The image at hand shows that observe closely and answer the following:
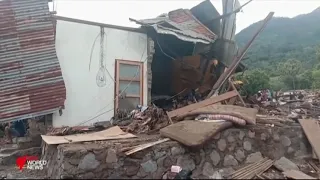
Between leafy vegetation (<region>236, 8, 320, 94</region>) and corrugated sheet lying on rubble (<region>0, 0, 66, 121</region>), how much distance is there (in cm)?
622

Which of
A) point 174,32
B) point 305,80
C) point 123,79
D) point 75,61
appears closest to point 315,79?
point 305,80

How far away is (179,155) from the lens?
602 centimetres

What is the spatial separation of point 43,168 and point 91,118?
255 cm

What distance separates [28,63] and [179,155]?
186 inches

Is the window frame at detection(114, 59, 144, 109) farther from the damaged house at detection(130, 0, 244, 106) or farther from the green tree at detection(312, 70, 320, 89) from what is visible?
the green tree at detection(312, 70, 320, 89)

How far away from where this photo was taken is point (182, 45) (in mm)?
11859

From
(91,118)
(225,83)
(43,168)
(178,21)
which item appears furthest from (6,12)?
(225,83)

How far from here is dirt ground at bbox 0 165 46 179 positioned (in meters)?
6.11

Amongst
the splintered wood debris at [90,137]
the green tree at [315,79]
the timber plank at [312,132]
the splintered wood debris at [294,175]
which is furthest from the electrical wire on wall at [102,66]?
the green tree at [315,79]

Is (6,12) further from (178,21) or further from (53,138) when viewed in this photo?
(178,21)

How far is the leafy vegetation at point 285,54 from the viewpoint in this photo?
24.8m

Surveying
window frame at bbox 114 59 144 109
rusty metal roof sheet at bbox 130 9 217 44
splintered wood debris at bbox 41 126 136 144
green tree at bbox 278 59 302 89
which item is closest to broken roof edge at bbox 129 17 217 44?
rusty metal roof sheet at bbox 130 9 217 44

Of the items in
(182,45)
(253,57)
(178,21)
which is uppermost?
(178,21)

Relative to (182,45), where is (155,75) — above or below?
below
